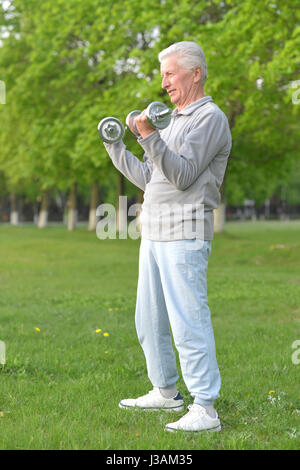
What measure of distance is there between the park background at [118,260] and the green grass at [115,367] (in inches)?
0.7

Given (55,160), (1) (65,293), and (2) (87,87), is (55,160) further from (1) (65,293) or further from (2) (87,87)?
(1) (65,293)

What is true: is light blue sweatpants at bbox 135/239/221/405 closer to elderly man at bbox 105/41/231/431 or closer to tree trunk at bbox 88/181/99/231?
elderly man at bbox 105/41/231/431

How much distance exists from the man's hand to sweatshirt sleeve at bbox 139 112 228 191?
0.03 m

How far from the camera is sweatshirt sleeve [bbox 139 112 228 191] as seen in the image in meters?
3.31

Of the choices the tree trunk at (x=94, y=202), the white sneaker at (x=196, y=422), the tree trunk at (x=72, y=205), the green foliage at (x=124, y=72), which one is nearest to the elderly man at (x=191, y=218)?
the white sneaker at (x=196, y=422)

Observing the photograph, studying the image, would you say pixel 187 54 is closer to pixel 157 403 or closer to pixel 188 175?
pixel 188 175

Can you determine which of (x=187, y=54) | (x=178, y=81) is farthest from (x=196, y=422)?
(x=187, y=54)

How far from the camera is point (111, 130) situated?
3.88 metres

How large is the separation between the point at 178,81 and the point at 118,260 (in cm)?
1443

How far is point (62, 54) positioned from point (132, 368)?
21.5m

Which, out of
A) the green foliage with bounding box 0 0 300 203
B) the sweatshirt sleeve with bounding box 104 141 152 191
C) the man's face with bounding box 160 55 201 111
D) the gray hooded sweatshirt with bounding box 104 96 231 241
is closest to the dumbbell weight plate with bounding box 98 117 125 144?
the sweatshirt sleeve with bounding box 104 141 152 191

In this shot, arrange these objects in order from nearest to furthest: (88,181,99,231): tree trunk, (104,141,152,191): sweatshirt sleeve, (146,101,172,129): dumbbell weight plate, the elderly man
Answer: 1. (146,101,172,129): dumbbell weight plate
2. the elderly man
3. (104,141,152,191): sweatshirt sleeve
4. (88,181,99,231): tree trunk

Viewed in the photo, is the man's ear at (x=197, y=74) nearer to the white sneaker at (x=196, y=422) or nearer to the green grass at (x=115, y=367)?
the white sneaker at (x=196, y=422)
